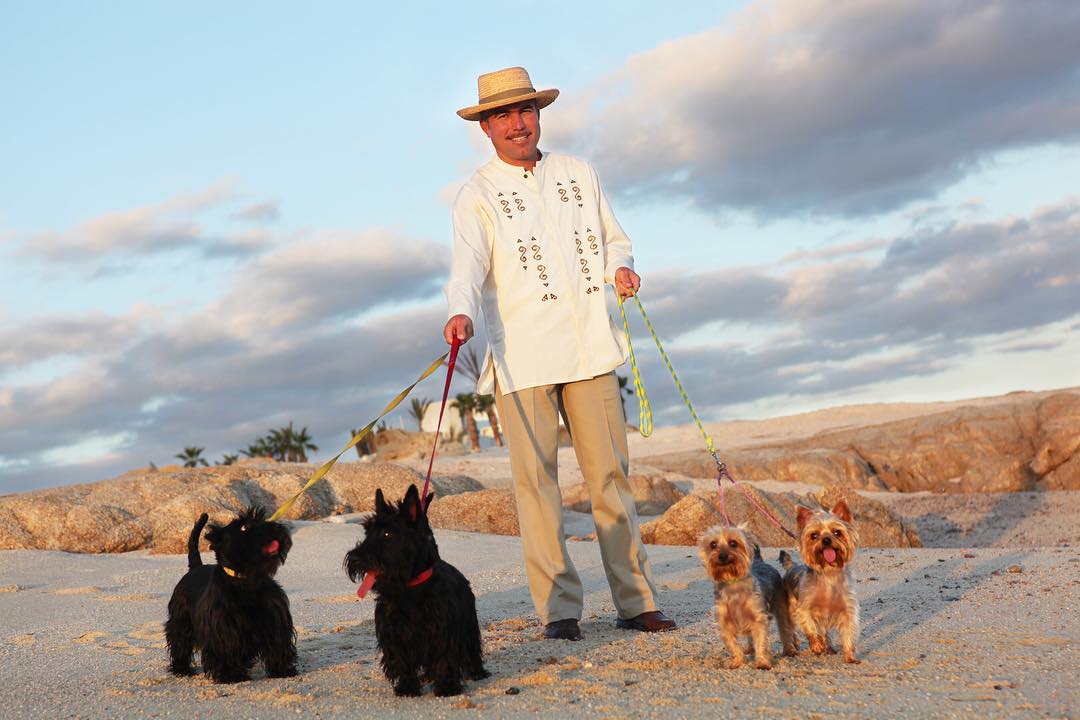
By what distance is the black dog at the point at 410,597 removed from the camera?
189 inches

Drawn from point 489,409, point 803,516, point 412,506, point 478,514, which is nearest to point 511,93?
point 412,506

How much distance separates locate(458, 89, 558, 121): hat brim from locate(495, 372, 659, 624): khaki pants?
1740 mm

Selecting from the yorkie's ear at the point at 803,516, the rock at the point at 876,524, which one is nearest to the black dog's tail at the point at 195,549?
the yorkie's ear at the point at 803,516

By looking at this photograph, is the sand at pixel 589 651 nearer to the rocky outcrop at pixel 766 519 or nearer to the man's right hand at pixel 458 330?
the rocky outcrop at pixel 766 519

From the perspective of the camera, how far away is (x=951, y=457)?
76.3 ft

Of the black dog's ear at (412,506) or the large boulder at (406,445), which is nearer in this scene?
the black dog's ear at (412,506)

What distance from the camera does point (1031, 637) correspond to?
6.06 meters

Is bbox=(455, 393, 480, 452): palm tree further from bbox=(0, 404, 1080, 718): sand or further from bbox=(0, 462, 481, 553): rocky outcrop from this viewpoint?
bbox=(0, 404, 1080, 718): sand

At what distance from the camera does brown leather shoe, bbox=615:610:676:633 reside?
649cm

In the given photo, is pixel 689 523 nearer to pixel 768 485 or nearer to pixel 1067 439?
pixel 768 485

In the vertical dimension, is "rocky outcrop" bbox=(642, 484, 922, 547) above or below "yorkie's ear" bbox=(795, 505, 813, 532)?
below

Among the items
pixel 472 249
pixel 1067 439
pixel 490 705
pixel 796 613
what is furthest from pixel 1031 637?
pixel 1067 439

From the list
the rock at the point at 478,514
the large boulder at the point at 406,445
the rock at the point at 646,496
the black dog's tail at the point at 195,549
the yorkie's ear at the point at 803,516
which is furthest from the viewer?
the large boulder at the point at 406,445

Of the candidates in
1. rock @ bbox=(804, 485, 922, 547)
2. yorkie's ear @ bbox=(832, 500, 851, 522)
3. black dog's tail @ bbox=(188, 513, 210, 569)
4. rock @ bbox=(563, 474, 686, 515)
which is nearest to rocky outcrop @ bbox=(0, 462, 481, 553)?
rock @ bbox=(563, 474, 686, 515)
